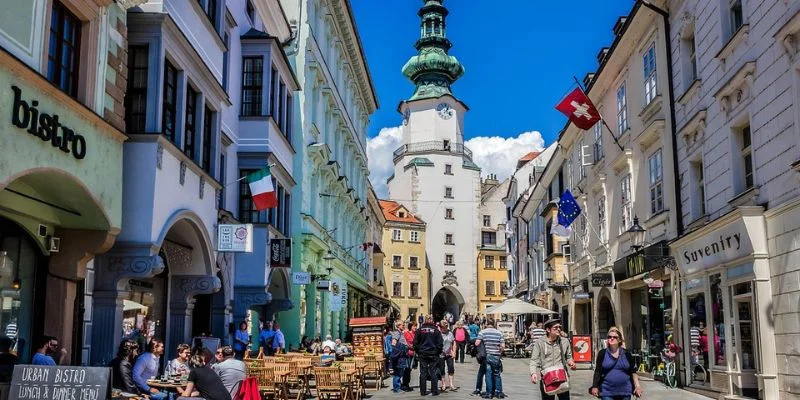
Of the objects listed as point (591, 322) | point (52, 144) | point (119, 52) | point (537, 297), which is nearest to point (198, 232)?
point (119, 52)

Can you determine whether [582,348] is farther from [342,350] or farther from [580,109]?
[580,109]

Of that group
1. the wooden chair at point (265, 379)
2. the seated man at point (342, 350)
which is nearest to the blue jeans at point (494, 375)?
the wooden chair at point (265, 379)

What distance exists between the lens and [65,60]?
1110 cm

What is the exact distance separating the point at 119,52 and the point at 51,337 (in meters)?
4.40

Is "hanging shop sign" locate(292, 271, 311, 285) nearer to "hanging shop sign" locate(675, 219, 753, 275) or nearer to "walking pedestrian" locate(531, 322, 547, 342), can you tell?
"walking pedestrian" locate(531, 322, 547, 342)

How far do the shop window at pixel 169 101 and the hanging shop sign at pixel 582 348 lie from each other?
57.7ft

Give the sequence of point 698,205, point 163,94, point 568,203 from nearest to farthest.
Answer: point 163,94
point 698,205
point 568,203

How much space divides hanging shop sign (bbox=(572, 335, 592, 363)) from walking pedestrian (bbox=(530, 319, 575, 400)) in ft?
52.6

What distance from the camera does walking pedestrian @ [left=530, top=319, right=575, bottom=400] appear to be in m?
11.7

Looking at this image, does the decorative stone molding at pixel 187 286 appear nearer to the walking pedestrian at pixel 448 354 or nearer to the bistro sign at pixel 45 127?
the walking pedestrian at pixel 448 354

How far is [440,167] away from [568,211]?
57505mm

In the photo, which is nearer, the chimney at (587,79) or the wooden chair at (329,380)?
the wooden chair at (329,380)

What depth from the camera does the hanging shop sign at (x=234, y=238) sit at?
16828mm

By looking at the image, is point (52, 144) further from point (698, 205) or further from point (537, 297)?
point (537, 297)
